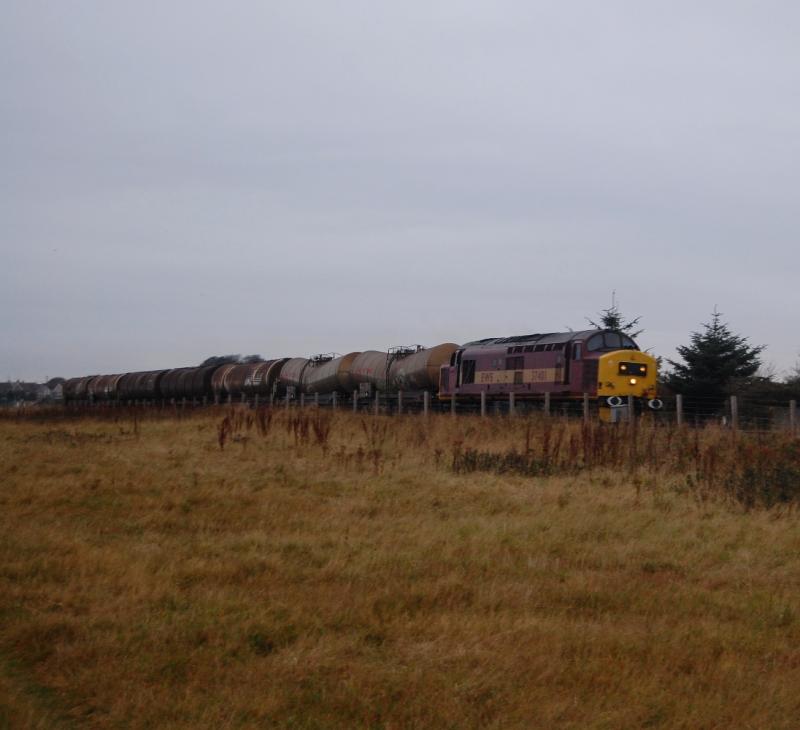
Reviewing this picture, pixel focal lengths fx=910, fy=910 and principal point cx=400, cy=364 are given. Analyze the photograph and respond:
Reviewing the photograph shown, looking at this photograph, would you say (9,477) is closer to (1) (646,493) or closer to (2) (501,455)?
(2) (501,455)

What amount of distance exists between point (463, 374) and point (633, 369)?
24.9 ft

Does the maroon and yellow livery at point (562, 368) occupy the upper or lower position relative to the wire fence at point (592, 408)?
upper

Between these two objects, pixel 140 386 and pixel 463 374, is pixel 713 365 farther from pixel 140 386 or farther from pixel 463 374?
pixel 140 386

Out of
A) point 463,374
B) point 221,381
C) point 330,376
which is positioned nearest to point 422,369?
point 463,374

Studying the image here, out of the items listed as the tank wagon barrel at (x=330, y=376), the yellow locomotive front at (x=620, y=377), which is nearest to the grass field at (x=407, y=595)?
the yellow locomotive front at (x=620, y=377)

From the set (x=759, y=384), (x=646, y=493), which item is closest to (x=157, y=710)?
(x=646, y=493)

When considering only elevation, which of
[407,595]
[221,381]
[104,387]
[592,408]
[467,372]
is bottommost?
[407,595]

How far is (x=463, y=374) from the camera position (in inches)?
1320

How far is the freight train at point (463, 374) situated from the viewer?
2770 cm

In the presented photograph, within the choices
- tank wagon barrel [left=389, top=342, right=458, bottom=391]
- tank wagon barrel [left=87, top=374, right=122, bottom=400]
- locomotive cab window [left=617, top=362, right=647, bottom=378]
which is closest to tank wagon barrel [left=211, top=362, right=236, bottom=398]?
tank wagon barrel [left=87, top=374, right=122, bottom=400]

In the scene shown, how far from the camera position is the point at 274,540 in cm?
1048

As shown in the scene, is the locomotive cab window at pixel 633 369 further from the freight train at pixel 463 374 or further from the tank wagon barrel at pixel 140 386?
the tank wagon barrel at pixel 140 386

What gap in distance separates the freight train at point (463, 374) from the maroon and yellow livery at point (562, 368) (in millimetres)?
30

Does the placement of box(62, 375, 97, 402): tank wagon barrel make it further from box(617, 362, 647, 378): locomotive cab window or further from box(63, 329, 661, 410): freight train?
box(617, 362, 647, 378): locomotive cab window
